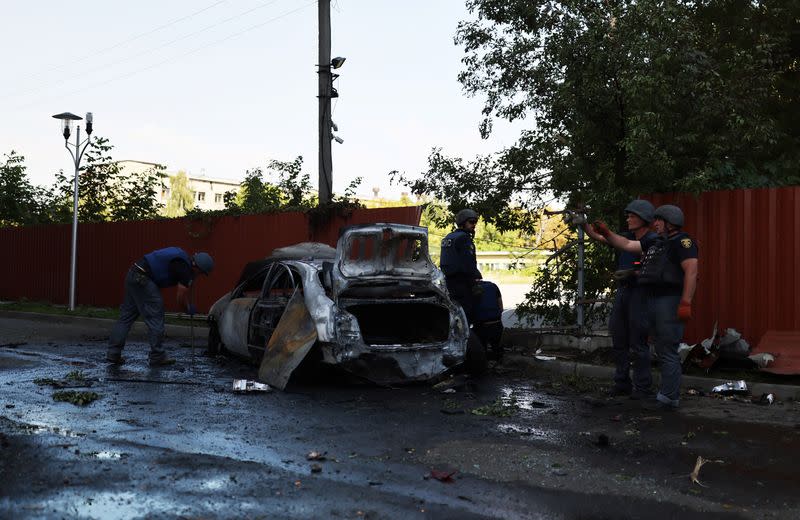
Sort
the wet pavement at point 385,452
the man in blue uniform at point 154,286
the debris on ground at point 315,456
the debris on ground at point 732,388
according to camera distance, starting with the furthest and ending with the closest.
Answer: the man in blue uniform at point 154,286, the debris on ground at point 732,388, the debris on ground at point 315,456, the wet pavement at point 385,452

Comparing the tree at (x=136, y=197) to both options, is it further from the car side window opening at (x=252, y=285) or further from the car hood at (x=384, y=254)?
the car hood at (x=384, y=254)

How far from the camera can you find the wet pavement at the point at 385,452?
4.04 metres

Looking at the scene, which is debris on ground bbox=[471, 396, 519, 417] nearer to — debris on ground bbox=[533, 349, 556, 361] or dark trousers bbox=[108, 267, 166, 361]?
debris on ground bbox=[533, 349, 556, 361]

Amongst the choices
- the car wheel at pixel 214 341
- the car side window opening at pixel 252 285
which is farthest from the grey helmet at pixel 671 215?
the car wheel at pixel 214 341

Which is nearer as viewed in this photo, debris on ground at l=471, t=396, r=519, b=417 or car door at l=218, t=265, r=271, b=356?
debris on ground at l=471, t=396, r=519, b=417

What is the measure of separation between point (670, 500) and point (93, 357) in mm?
8150

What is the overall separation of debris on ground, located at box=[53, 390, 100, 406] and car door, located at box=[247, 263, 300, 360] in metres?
2.00

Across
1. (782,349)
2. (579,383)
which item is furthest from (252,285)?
(782,349)

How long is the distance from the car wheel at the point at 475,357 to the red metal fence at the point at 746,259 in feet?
8.89

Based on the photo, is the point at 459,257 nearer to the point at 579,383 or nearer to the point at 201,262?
the point at 579,383

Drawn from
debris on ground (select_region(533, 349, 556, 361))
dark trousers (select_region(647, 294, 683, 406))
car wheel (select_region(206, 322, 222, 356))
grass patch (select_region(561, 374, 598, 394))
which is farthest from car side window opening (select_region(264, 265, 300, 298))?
dark trousers (select_region(647, 294, 683, 406))

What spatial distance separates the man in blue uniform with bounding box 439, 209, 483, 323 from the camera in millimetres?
9109

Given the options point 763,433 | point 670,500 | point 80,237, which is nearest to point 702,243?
point 763,433

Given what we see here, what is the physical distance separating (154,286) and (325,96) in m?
6.25
